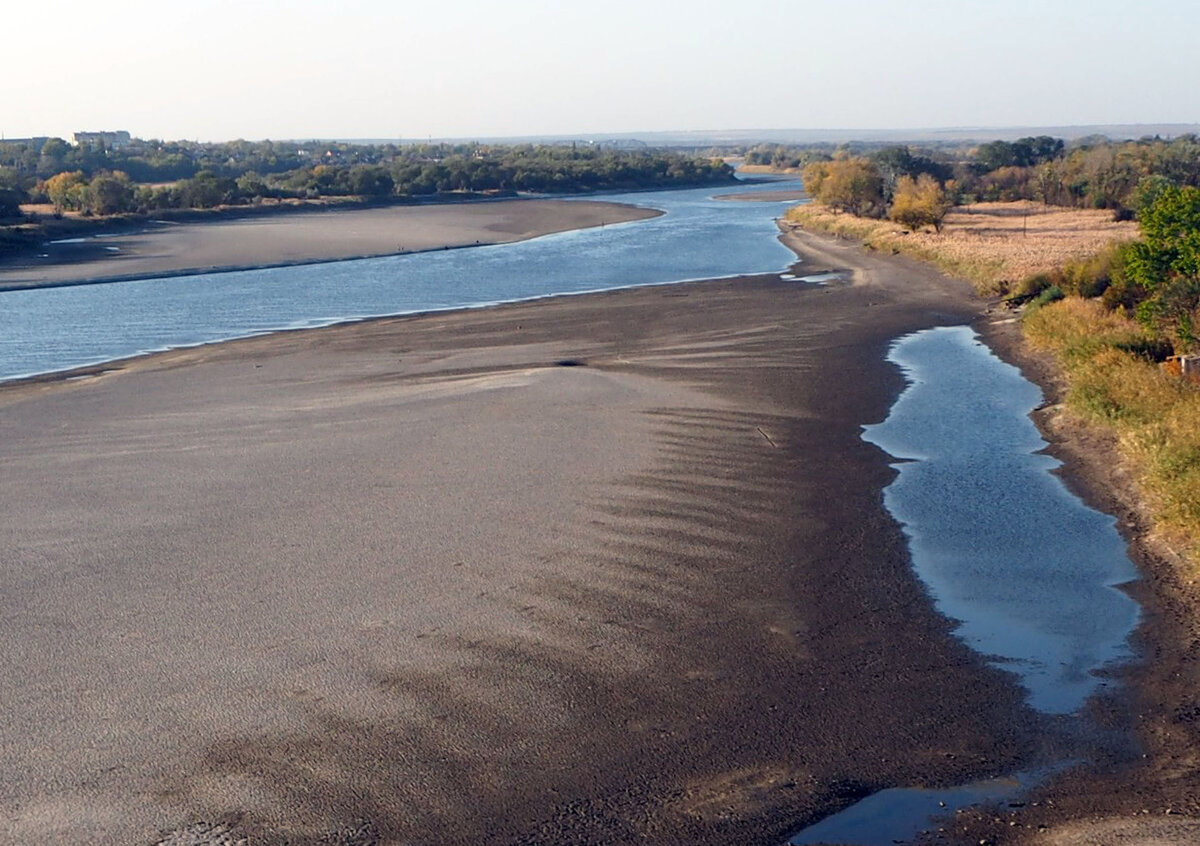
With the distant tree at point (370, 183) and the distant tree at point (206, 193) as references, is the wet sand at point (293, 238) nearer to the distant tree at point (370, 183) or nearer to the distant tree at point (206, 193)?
the distant tree at point (206, 193)

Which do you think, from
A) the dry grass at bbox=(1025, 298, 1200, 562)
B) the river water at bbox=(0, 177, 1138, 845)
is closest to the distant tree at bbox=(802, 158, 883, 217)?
the river water at bbox=(0, 177, 1138, 845)

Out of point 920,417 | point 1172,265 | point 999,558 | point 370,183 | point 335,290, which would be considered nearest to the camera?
point 999,558

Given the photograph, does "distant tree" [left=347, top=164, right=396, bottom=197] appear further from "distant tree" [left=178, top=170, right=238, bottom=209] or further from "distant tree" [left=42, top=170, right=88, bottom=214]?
"distant tree" [left=42, top=170, right=88, bottom=214]

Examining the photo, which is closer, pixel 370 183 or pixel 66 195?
pixel 66 195

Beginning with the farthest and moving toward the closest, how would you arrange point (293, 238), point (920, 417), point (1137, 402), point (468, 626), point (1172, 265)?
point (293, 238)
point (1172, 265)
point (920, 417)
point (1137, 402)
point (468, 626)

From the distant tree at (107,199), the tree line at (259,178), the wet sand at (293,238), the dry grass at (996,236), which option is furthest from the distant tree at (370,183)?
the dry grass at (996,236)

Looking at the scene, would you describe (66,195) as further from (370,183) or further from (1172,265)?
(1172,265)

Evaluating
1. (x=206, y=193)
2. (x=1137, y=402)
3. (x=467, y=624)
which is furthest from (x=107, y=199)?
(x=467, y=624)
